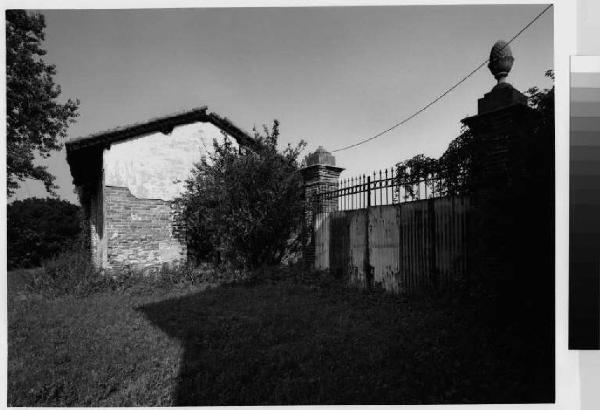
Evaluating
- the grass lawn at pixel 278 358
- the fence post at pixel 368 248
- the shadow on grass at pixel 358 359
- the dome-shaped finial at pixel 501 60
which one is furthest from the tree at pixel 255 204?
the dome-shaped finial at pixel 501 60

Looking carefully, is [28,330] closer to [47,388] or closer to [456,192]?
[47,388]

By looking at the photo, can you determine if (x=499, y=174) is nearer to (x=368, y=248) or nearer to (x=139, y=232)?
(x=368, y=248)

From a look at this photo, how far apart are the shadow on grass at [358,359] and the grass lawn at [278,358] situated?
11 millimetres

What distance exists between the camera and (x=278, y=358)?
3594mm

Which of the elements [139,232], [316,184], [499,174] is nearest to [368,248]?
[316,184]

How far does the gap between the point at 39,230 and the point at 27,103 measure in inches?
237

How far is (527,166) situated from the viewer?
3.21m

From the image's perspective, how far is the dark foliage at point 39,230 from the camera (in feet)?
47.3

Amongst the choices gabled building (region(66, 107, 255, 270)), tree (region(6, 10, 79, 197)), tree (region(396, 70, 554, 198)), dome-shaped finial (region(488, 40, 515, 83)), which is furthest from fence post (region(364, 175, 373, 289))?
tree (region(6, 10, 79, 197))

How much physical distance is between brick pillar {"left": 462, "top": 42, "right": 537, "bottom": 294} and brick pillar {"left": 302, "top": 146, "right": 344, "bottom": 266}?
3703 millimetres

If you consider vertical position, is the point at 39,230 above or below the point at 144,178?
below

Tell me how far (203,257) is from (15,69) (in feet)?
35.2

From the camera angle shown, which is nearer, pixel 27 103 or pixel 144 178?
pixel 144 178

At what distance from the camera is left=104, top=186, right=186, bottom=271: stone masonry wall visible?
314 inches
